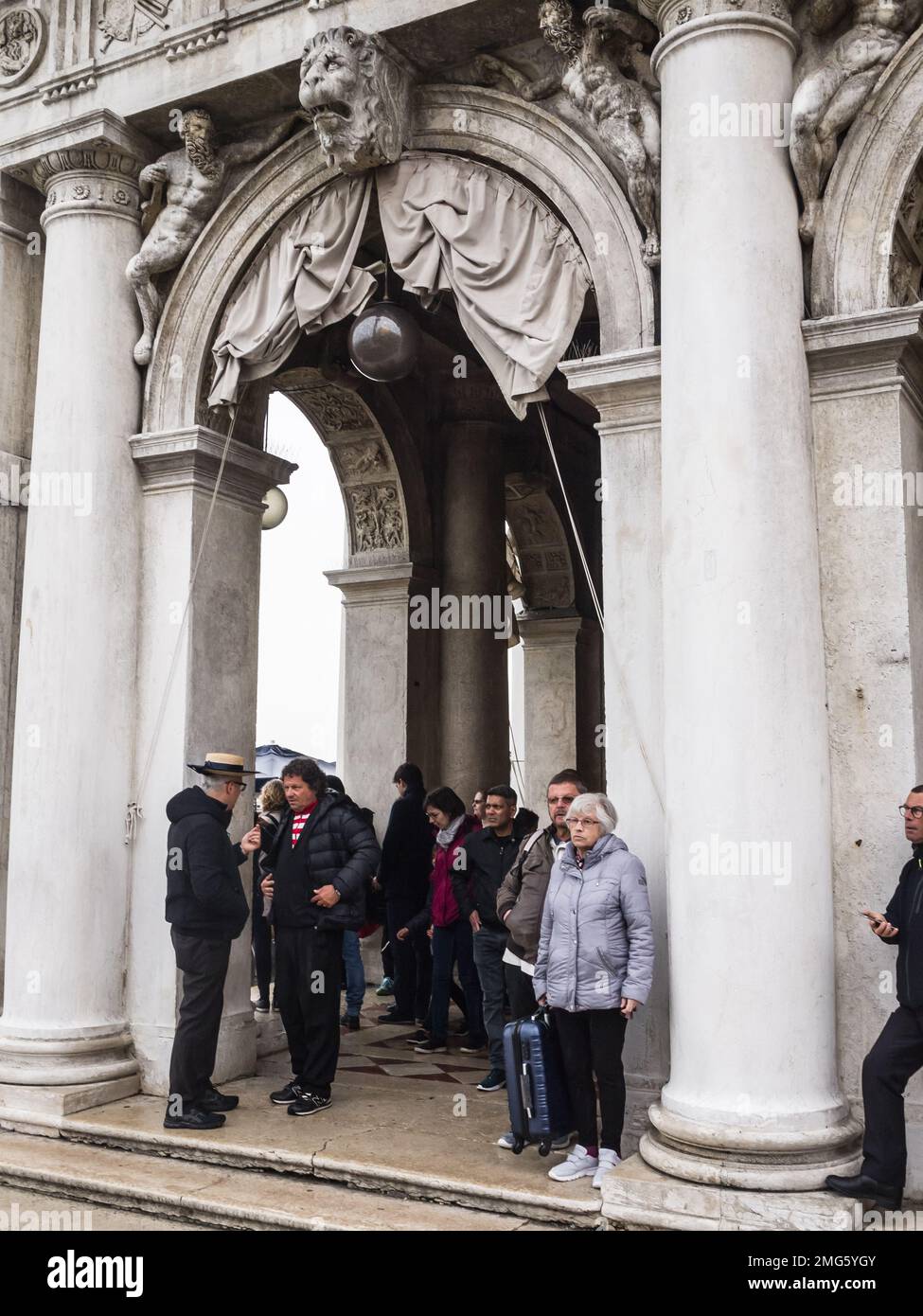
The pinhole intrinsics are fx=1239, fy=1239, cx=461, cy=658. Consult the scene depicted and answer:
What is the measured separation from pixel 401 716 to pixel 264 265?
474cm

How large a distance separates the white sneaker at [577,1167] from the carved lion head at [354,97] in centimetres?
509

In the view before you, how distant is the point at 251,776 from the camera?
7555 mm

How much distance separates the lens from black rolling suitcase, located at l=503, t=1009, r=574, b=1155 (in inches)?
209

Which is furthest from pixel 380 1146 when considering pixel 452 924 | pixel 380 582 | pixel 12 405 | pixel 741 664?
pixel 380 582

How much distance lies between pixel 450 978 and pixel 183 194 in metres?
5.08

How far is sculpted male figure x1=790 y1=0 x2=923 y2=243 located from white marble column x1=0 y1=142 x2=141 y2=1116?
406cm

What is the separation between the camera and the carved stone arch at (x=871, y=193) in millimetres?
5363

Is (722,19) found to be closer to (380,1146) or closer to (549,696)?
(380,1146)

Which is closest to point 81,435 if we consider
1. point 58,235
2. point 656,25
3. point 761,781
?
point 58,235

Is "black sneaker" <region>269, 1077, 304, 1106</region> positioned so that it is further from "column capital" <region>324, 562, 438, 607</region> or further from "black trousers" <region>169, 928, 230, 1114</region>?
"column capital" <region>324, 562, 438, 607</region>

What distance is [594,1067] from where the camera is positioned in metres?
5.27

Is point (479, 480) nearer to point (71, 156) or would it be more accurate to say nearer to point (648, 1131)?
point (71, 156)

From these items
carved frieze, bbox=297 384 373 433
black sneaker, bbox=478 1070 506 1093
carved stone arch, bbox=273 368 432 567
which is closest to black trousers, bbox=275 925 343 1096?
black sneaker, bbox=478 1070 506 1093

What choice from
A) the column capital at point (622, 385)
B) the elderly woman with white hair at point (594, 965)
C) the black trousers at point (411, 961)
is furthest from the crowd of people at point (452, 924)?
the column capital at point (622, 385)
